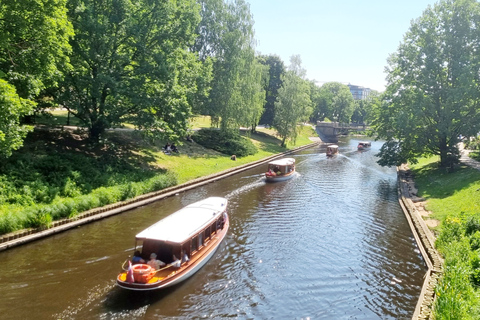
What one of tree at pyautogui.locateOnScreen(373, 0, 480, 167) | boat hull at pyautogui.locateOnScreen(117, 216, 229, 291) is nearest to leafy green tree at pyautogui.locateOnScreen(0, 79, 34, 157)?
boat hull at pyautogui.locateOnScreen(117, 216, 229, 291)

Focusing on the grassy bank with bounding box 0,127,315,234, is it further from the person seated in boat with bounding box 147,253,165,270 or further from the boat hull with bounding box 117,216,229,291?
the boat hull with bounding box 117,216,229,291

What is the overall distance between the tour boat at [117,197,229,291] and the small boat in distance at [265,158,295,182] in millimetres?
21406

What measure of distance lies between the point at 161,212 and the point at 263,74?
178 feet

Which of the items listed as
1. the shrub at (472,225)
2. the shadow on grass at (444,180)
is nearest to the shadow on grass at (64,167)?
the shrub at (472,225)

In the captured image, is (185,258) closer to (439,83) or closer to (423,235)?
(423,235)

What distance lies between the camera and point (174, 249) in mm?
16516

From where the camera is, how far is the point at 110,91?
30.6m

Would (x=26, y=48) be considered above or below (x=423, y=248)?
above

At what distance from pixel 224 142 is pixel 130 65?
988 inches

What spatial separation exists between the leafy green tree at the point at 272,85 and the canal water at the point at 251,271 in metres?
61.1

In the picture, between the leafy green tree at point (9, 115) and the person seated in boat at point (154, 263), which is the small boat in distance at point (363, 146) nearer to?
the person seated in boat at point (154, 263)

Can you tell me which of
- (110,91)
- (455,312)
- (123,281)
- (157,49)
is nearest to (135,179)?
(110,91)

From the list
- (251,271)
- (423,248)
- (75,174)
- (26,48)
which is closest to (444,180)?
(423,248)

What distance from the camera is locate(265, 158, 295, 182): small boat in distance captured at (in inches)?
1641
